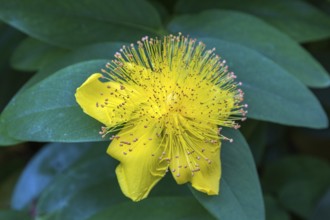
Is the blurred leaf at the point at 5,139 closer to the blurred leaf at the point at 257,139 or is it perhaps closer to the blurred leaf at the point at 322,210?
the blurred leaf at the point at 257,139

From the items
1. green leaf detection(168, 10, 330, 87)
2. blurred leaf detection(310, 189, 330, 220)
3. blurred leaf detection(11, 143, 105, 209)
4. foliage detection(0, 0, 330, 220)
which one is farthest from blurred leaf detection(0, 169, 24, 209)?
blurred leaf detection(310, 189, 330, 220)

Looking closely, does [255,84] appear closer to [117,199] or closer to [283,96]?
[283,96]

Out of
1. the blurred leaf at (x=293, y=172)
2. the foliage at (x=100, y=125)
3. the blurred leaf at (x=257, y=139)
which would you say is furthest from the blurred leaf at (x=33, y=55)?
the blurred leaf at (x=293, y=172)

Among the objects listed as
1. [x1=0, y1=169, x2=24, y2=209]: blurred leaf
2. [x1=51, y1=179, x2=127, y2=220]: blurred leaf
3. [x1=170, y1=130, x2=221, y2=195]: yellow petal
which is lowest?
[x1=0, y1=169, x2=24, y2=209]: blurred leaf

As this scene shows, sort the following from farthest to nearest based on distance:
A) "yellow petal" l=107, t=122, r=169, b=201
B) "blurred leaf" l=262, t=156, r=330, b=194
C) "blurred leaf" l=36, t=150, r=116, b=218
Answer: "blurred leaf" l=262, t=156, r=330, b=194 < "blurred leaf" l=36, t=150, r=116, b=218 < "yellow petal" l=107, t=122, r=169, b=201

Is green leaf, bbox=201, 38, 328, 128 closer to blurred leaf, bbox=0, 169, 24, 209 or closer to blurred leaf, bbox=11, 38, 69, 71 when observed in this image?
blurred leaf, bbox=11, 38, 69, 71

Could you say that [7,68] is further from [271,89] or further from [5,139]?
[271,89]

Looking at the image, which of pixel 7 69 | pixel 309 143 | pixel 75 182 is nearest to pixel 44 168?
pixel 75 182
